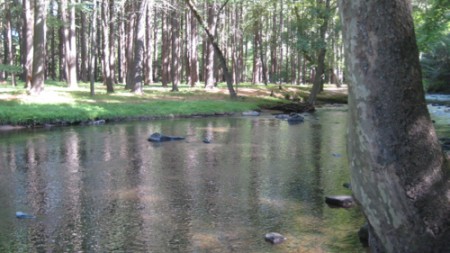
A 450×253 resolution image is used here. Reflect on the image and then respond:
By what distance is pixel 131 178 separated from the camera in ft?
34.0

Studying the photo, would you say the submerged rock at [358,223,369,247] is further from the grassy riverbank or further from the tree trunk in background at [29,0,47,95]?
the tree trunk in background at [29,0,47,95]

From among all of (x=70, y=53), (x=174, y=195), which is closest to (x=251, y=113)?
(x=70, y=53)

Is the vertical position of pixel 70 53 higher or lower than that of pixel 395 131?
higher

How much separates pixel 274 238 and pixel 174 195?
3.04 meters

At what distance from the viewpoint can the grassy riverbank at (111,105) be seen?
22.1m

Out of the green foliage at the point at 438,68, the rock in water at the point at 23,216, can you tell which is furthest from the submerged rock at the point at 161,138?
the green foliage at the point at 438,68

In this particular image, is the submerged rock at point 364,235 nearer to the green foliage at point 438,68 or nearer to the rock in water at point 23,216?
the rock in water at point 23,216

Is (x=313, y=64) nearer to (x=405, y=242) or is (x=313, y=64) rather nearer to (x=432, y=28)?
(x=432, y=28)

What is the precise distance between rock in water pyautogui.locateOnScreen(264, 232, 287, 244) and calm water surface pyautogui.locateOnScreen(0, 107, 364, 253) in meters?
0.09

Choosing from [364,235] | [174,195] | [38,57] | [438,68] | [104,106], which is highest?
[38,57]

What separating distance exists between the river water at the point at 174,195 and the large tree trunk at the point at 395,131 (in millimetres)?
2153

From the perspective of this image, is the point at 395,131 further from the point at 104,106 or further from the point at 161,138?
the point at 104,106

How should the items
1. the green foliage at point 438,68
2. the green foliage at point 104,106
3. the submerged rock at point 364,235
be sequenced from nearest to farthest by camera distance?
1. the submerged rock at point 364,235
2. the green foliage at point 104,106
3. the green foliage at point 438,68

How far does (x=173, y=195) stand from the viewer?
28.8 feet
